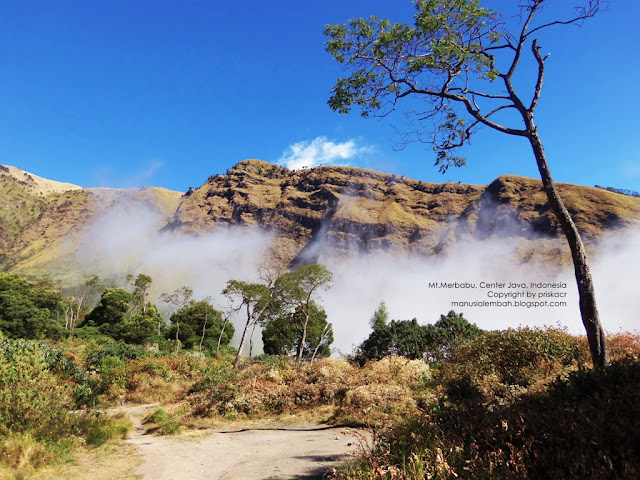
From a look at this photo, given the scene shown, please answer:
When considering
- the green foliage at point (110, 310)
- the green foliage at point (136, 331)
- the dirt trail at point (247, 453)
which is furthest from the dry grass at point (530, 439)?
the green foliage at point (110, 310)

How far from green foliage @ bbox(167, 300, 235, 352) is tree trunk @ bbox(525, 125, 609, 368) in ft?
188

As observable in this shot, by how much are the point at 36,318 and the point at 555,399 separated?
187 ft

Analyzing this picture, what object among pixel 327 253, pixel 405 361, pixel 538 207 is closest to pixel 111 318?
pixel 405 361

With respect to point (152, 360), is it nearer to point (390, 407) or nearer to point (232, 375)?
point (232, 375)

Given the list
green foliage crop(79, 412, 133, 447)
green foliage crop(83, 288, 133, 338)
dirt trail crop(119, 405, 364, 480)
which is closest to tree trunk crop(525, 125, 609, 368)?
dirt trail crop(119, 405, 364, 480)

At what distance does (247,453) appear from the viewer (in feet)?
27.5

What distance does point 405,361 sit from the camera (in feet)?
50.2

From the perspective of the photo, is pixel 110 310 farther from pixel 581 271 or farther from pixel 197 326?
pixel 581 271

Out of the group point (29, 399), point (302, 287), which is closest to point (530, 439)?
point (29, 399)

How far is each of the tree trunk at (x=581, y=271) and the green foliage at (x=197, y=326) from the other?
57.4 meters

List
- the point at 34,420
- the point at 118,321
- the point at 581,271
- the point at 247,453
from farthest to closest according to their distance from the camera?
the point at 118,321, the point at 247,453, the point at 581,271, the point at 34,420

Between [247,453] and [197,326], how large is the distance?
57.8 meters

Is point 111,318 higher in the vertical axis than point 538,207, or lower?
lower

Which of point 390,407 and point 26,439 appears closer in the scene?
point 26,439
